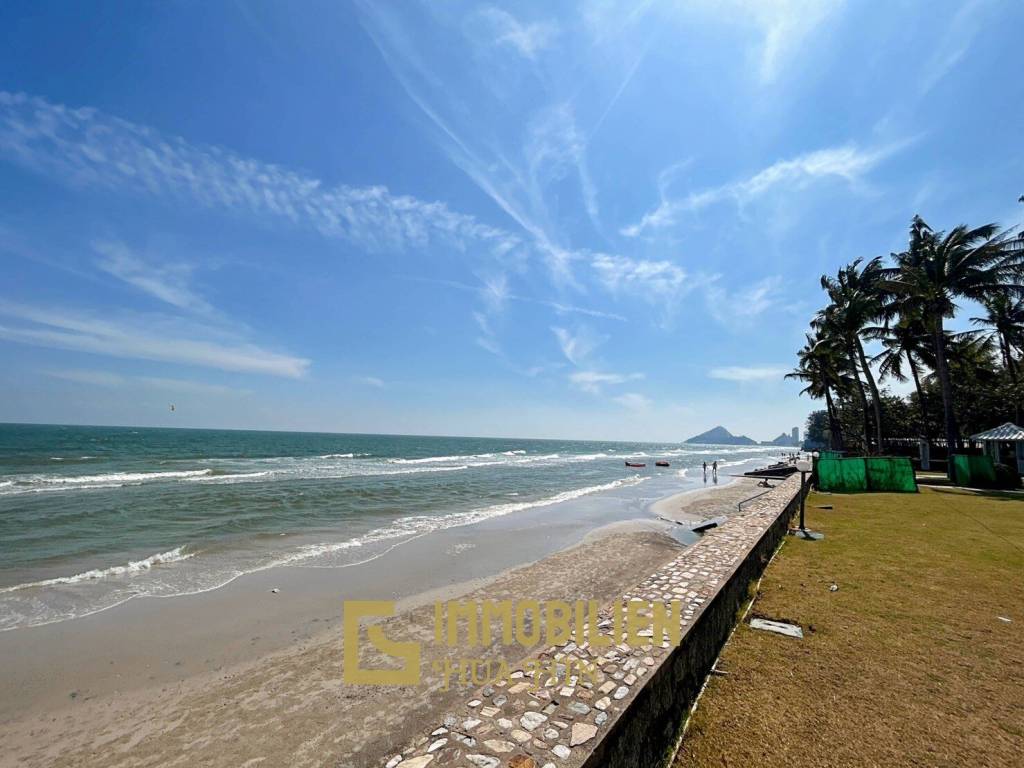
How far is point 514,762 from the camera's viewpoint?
3.23 meters

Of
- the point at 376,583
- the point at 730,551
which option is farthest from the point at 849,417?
the point at 376,583

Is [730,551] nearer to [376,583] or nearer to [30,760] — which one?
[376,583]

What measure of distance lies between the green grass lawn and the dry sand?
3.23 metres

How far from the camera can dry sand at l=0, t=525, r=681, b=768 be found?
4746mm

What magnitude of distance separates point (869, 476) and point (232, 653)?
925 inches

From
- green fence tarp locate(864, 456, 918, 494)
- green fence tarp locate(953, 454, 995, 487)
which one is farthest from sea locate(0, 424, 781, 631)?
green fence tarp locate(953, 454, 995, 487)

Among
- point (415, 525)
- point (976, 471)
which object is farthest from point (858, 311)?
point (415, 525)

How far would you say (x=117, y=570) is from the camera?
10.9 metres

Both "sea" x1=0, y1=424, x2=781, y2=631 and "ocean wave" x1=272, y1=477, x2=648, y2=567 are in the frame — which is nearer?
"sea" x1=0, y1=424, x2=781, y2=631

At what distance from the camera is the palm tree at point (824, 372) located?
36269 mm

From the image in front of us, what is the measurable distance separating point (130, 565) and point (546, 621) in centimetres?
1077

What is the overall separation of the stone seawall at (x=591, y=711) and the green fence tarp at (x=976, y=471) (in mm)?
23436

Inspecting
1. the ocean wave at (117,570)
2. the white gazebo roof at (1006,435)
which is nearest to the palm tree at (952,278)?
the white gazebo roof at (1006,435)

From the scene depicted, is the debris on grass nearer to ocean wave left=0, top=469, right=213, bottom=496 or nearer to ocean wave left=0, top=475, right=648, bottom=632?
ocean wave left=0, top=475, right=648, bottom=632
